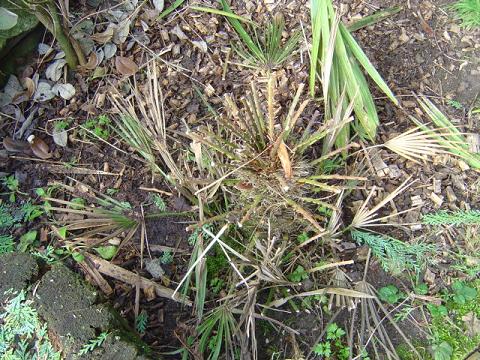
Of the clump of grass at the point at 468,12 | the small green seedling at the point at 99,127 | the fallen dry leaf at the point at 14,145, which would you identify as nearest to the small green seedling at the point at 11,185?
the fallen dry leaf at the point at 14,145

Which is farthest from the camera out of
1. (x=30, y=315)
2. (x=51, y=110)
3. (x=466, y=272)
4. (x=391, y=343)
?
(x=51, y=110)

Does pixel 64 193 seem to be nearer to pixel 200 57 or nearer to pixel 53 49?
pixel 53 49

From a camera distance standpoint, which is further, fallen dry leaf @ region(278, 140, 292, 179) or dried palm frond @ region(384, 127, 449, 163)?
dried palm frond @ region(384, 127, 449, 163)

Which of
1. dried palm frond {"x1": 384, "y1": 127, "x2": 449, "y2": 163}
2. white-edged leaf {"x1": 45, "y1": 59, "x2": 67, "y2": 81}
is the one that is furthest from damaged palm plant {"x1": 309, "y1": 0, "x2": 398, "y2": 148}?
white-edged leaf {"x1": 45, "y1": 59, "x2": 67, "y2": 81}

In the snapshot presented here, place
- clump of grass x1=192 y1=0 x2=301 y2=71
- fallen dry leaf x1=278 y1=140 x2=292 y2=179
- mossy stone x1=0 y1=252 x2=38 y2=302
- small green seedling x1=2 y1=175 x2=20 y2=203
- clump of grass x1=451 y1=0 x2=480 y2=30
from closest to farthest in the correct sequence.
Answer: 1. fallen dry leaf x1=278 y1=140 x2=292 y2=179
2. mossy stone x1=0 y1=252 x2=38 y2=302
3. small green seedling x1=2 y1=175 x2=20 y2=203
4. clump of grass x1=192 y1=0 x2=301 y2=71
5. clump of grass x1=451 y1=0 x2=480 y2=30

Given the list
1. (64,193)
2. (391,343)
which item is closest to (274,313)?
(391,343)

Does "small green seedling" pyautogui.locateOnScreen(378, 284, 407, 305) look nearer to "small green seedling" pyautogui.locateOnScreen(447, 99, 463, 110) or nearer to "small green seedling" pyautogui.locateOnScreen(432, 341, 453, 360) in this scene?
"small green seedling" pyautogui.locateOnScreen(432, 341, 453, 360)
